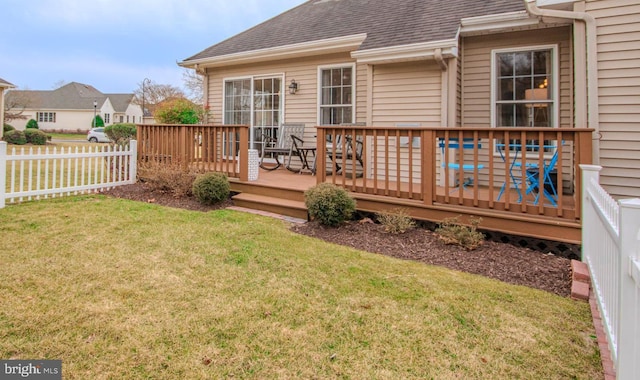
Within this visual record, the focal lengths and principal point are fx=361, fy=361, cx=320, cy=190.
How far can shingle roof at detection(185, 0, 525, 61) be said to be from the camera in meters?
5.65

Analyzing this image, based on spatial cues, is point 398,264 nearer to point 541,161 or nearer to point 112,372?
point 541,161

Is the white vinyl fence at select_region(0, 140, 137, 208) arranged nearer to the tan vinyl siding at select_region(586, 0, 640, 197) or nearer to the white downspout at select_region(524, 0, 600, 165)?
the white downspout at select_region(524, 0, 600, 165)

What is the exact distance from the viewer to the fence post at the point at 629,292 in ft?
4.63

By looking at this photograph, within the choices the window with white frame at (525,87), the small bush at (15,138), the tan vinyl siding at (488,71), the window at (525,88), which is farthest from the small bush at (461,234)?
the small bush at (15,138)

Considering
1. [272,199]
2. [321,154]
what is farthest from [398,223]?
[272,199]

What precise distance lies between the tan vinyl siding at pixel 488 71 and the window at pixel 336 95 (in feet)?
6.89

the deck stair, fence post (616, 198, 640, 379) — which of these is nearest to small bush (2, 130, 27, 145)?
the deck stair

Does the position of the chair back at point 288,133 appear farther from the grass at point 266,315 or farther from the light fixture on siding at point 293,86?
the grass at point 266,315

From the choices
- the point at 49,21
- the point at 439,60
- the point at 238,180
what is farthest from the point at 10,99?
the point at 439,60

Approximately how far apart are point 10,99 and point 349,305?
133 ft

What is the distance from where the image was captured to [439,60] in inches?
209

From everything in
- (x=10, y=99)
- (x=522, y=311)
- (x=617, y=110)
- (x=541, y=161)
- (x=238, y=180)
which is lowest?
(x=522, y=311)

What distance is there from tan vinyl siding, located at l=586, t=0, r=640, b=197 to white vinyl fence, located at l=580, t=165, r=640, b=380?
1915 mm

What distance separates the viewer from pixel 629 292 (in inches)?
58.6
